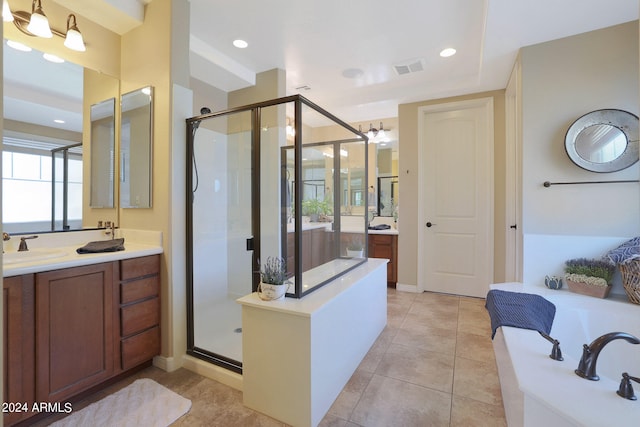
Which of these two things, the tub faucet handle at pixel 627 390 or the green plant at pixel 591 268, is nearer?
the tub faucet handle at pixel 627 390

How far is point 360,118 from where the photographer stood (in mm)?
4672

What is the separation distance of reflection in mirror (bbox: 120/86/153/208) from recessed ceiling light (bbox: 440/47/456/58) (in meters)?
2.71

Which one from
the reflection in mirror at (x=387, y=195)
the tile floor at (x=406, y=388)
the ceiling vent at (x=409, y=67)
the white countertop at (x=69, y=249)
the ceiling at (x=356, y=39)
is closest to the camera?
the white countertop at (x=69, y=249)

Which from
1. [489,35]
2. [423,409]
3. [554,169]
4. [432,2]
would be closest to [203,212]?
[423,409]

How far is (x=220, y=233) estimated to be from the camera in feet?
9.73

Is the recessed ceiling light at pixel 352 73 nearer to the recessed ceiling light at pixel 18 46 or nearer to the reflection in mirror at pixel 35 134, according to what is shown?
the reflection in mirror at pixel 35 134

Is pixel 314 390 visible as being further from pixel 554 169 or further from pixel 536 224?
pixel 554 169

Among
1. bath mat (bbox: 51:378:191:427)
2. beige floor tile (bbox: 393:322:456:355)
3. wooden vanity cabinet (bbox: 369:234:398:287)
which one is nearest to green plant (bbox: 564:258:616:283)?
beige floor tile (bbox: 393:322:456:355)

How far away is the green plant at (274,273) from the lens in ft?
5.70

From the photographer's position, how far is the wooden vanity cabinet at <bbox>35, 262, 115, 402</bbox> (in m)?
1.52

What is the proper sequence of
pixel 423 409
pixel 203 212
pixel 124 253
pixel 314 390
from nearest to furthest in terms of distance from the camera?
pixel 314 390, pixel 423 409, pixel 124 253, pixel 203 212

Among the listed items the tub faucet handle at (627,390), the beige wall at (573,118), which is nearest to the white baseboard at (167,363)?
the tub faucet handle at (627,390)

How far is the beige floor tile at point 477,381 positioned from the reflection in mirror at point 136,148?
102 inches

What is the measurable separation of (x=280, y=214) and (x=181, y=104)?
113 centimetres
